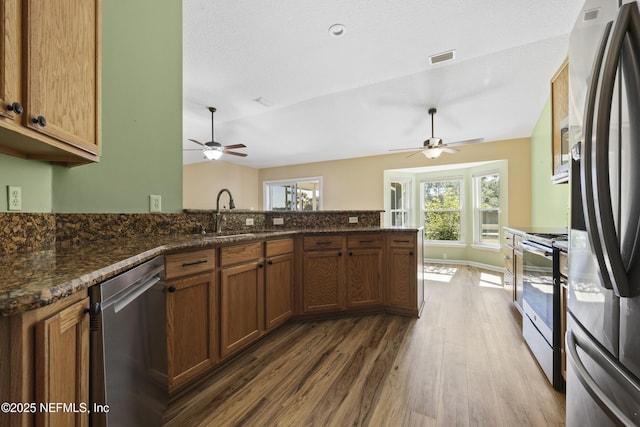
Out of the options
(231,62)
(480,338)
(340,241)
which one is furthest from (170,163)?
(480,338)

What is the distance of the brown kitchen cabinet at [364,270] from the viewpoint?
8.62 ft

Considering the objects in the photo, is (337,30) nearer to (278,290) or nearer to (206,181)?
(278,290)

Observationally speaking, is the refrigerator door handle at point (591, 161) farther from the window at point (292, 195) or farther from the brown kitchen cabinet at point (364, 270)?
the window at point (292, 195)

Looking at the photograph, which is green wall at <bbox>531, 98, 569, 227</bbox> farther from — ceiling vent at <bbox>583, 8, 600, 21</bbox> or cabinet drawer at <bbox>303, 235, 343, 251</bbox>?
ceiling vent at <bbox>583, 8, 600, 21</bbox>

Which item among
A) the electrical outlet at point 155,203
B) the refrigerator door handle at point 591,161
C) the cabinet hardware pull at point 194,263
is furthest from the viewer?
the electrical outlet at point 155,203

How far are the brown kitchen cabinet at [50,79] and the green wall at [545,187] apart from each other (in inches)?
168

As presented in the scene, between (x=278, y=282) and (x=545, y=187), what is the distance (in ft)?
13.3

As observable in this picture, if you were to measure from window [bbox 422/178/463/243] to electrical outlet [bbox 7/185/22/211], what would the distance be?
6.21 m

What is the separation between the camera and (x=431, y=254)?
230 inches

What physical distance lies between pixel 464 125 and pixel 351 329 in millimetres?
3882

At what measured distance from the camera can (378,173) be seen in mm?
6004

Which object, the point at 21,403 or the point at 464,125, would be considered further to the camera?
the point at 464,125

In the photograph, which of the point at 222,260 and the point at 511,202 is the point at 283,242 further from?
the point at 511,202

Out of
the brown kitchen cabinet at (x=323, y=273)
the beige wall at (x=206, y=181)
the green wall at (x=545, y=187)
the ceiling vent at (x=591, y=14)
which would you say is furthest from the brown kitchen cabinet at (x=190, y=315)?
the beige wall at (x=206, y=181)
